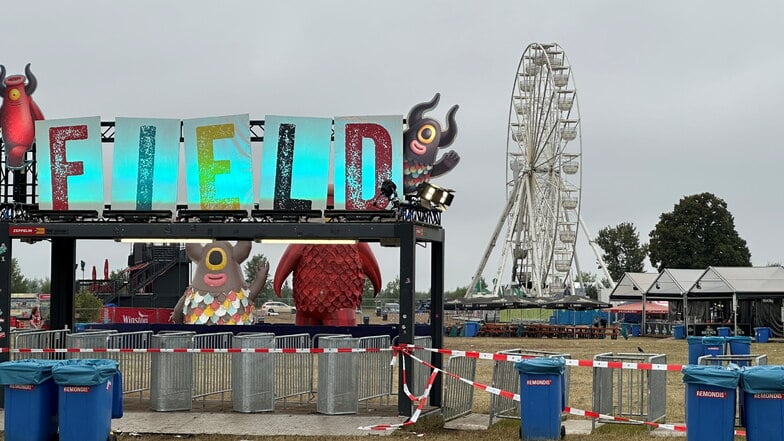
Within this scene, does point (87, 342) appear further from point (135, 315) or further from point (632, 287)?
point (632, 287)

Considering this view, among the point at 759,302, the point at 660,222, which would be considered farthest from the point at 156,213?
the point at 660,222

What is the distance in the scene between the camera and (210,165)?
19156 millimetres

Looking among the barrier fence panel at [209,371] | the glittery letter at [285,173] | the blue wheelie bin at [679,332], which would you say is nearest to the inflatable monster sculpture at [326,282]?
the barrier fence panel at [209,371]

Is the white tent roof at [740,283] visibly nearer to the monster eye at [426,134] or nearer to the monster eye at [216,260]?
the monster eye at [216,260]

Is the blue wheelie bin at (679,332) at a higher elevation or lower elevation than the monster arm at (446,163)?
lower

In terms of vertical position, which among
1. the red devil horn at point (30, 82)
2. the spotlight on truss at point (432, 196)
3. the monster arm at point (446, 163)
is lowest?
the spotlight on truss at point (432, 196)

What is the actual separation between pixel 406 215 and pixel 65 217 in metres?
5.78

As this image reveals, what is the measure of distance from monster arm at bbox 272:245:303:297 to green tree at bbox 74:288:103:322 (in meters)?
19.4

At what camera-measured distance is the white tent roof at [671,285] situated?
5391 centimetres

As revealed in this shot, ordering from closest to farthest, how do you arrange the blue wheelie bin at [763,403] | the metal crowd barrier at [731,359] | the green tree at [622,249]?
1. the blue wheelie bin at [763,403]
2. the metal crowd barrier at [731,359]
3. the green tree at [622,249]

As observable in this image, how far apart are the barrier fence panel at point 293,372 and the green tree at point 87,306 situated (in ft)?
106

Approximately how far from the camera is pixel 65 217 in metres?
19.0

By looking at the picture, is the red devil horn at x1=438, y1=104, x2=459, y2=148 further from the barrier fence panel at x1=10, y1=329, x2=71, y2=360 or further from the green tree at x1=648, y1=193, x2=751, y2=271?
the green tree at x1=648, y1=193, x2=751, y2=271

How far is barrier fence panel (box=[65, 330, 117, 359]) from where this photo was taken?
19.3 m
